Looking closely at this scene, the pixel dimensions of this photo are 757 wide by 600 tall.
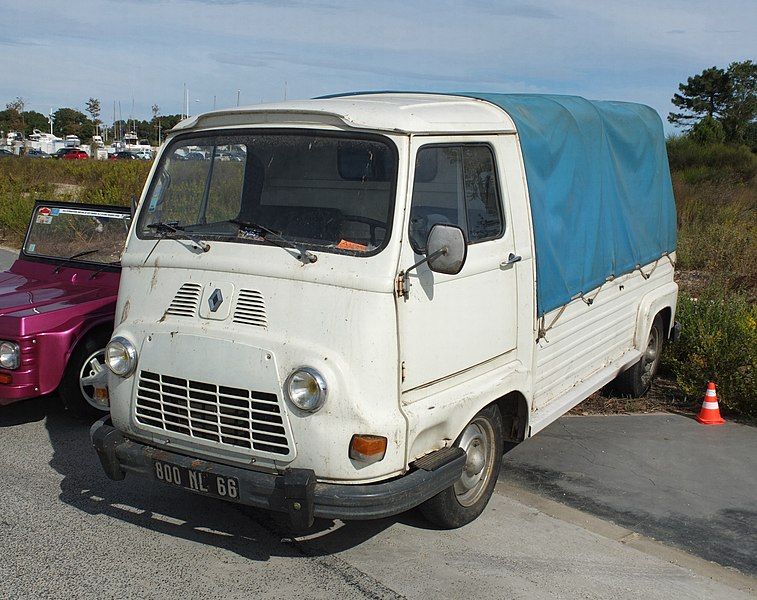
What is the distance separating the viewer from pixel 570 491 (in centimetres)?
552

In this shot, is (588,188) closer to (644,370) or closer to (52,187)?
(644,370)

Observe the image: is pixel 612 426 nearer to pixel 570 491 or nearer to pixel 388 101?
pixel 570 491

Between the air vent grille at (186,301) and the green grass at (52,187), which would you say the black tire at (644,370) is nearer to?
the air vent grille at (186,301)

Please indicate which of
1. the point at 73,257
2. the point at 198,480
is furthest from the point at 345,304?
the point at 73,257

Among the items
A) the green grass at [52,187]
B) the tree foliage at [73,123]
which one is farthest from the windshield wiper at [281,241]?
the tree foliage at [73,123]

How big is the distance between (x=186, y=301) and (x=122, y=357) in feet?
1.53

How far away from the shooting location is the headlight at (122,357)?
450 cm

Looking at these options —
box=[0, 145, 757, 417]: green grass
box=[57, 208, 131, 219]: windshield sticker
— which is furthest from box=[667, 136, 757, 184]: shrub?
box=[57, 208, 131, 219]: windshield sticker

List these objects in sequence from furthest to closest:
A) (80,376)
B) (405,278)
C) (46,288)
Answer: (46,288)
(80,376)
(405,278)

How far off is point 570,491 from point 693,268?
26.5 ft

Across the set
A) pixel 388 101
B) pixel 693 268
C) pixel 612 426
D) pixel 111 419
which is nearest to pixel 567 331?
pixel 612 426

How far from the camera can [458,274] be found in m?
4.44

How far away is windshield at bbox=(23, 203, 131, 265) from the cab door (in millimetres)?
3597

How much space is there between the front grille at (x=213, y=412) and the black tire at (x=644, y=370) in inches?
167
